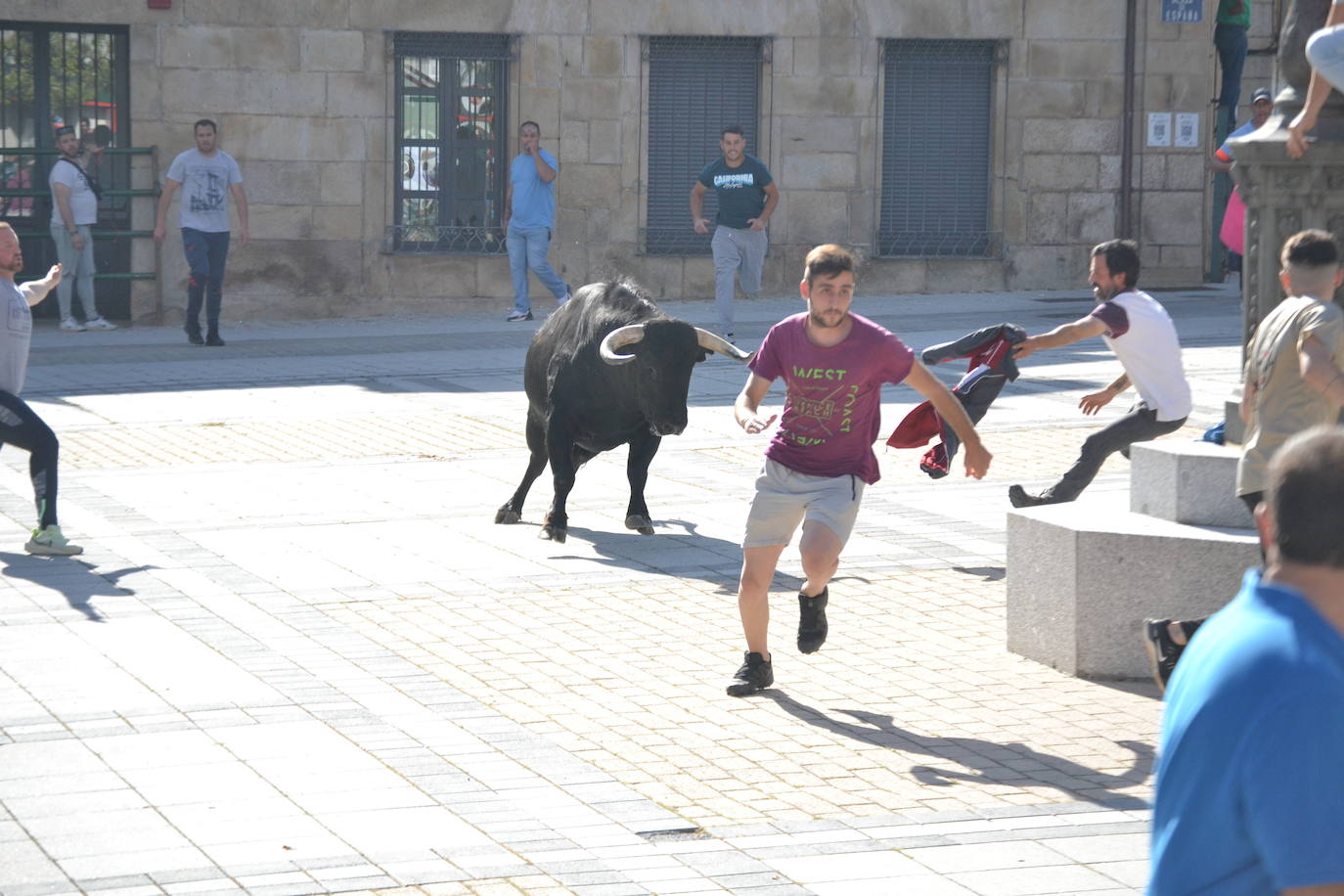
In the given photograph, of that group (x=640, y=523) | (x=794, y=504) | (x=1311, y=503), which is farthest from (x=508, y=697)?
(x=1311, y=503)

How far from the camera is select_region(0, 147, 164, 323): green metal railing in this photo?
71.1ft

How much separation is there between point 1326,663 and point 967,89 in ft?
73.8

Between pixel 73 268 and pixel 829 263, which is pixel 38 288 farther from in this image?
pixel 73 268

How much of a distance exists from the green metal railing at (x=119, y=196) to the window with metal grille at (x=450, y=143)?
266cm

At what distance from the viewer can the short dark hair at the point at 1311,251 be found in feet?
23.0

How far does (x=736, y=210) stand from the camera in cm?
1934

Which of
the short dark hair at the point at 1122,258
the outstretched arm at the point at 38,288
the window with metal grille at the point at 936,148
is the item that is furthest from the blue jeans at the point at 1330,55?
the window with metal grille at the point at 936,148

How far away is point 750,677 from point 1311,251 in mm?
2518

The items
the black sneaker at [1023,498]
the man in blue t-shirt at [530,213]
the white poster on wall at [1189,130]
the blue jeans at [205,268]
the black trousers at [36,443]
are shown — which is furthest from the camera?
the white poster on wall at [1189,130]

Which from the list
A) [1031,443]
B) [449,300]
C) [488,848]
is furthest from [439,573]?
[449,300]

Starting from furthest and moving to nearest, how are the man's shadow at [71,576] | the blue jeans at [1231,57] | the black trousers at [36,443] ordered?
the blue jeans at [1231,57] < the black trousers at [36,443] < the man's shadow at [71,576]

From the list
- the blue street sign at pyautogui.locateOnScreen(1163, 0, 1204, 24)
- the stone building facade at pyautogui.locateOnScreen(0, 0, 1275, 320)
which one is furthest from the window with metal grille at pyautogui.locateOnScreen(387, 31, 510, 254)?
the blue street sign at pyautogui.locateOnScreen(1163, 0, 1204, 24)

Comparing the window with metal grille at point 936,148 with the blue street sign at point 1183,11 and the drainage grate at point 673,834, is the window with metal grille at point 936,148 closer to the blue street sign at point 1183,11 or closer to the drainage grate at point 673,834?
the blue street sign at point 1183,11

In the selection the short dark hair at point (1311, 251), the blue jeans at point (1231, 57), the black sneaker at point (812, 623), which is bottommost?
the black sneaker at point (812, 623)
